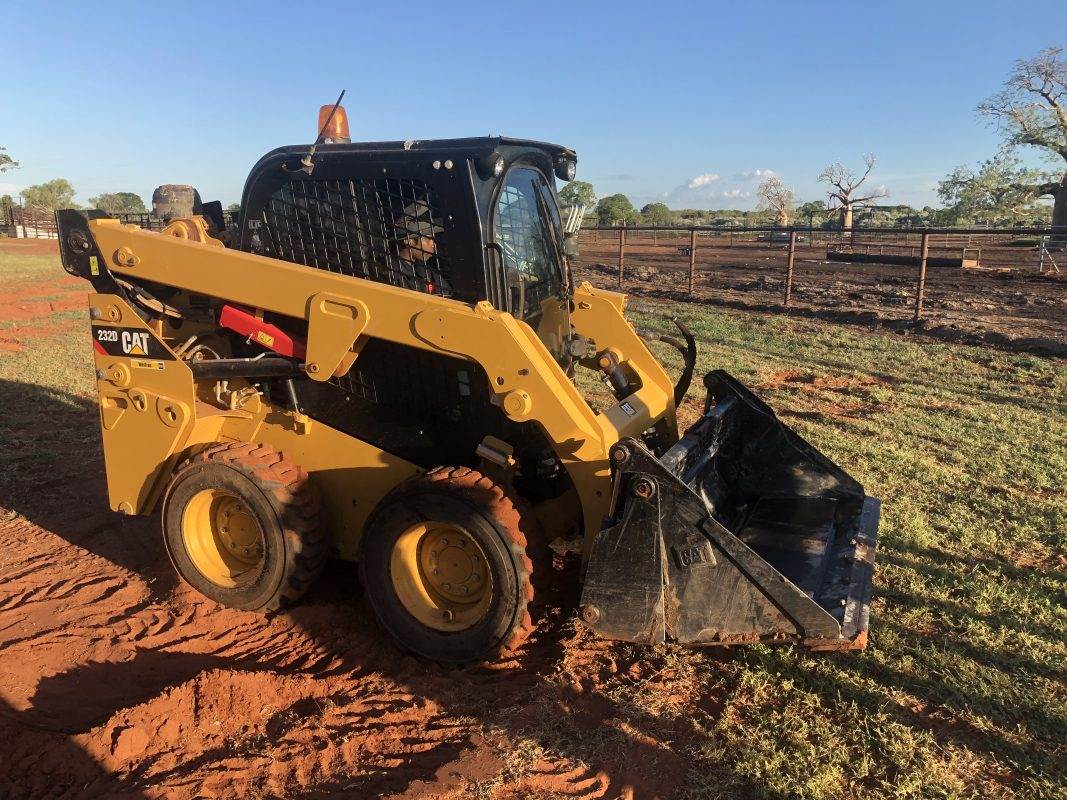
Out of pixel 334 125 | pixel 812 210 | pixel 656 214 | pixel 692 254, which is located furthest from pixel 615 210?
pixel 334 125

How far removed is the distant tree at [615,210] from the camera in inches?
2268

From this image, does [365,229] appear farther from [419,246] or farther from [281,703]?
[281,703]

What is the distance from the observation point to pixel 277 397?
4023 millimetres

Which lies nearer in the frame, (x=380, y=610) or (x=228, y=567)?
(x=380, y=610)

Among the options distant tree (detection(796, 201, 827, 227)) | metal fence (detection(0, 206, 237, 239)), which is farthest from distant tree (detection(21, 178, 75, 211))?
distant tree (detection(796, 201, 827, 227))

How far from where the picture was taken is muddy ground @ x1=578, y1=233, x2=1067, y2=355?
42.9 ft

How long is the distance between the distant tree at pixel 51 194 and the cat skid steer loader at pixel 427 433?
2997 inches

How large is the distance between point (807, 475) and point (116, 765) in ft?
11.7

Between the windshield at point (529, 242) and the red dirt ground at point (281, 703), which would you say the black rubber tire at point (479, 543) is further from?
the windshield at point (529, 242)

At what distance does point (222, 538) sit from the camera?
4.01 meters

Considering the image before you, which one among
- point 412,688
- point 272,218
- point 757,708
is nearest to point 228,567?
point 412,688

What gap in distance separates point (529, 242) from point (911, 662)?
278cm

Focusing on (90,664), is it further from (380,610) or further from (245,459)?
(380,610)

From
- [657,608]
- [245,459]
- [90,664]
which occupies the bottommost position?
[90,664]
